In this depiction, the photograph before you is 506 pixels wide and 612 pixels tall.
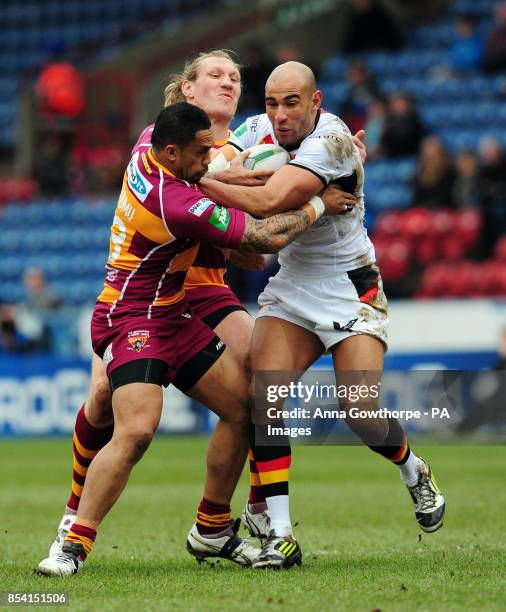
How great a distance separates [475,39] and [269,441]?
15.1 meters

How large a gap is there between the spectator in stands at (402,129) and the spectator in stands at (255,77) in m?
2.21

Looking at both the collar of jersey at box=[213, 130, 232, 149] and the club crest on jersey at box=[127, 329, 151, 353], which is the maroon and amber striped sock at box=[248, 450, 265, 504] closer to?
the club crest on jersey at box=[127, 329, 151, 353]

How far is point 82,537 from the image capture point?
6.61 metres

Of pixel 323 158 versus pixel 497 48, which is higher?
pixel 323 158

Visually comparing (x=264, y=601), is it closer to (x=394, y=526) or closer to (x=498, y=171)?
(x=394, y=526)

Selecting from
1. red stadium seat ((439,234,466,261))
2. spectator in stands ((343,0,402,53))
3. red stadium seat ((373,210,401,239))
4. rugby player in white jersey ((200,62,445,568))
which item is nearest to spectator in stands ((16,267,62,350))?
red stadium seat ((373,210,401,239))

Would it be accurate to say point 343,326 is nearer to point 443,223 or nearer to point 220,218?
point 220,218

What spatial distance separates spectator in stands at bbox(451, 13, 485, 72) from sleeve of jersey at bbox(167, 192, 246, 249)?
15002 mm

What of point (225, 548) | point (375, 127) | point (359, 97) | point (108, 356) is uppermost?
point (359, 97)

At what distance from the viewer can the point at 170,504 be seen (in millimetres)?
10555

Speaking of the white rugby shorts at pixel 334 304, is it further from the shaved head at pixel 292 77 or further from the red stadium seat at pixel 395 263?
the red stadium seat at pixel 395 263

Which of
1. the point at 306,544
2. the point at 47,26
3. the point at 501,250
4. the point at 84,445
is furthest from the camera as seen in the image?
the point at 47,26

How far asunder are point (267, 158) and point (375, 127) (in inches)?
502

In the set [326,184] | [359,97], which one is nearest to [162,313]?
[326,184]
